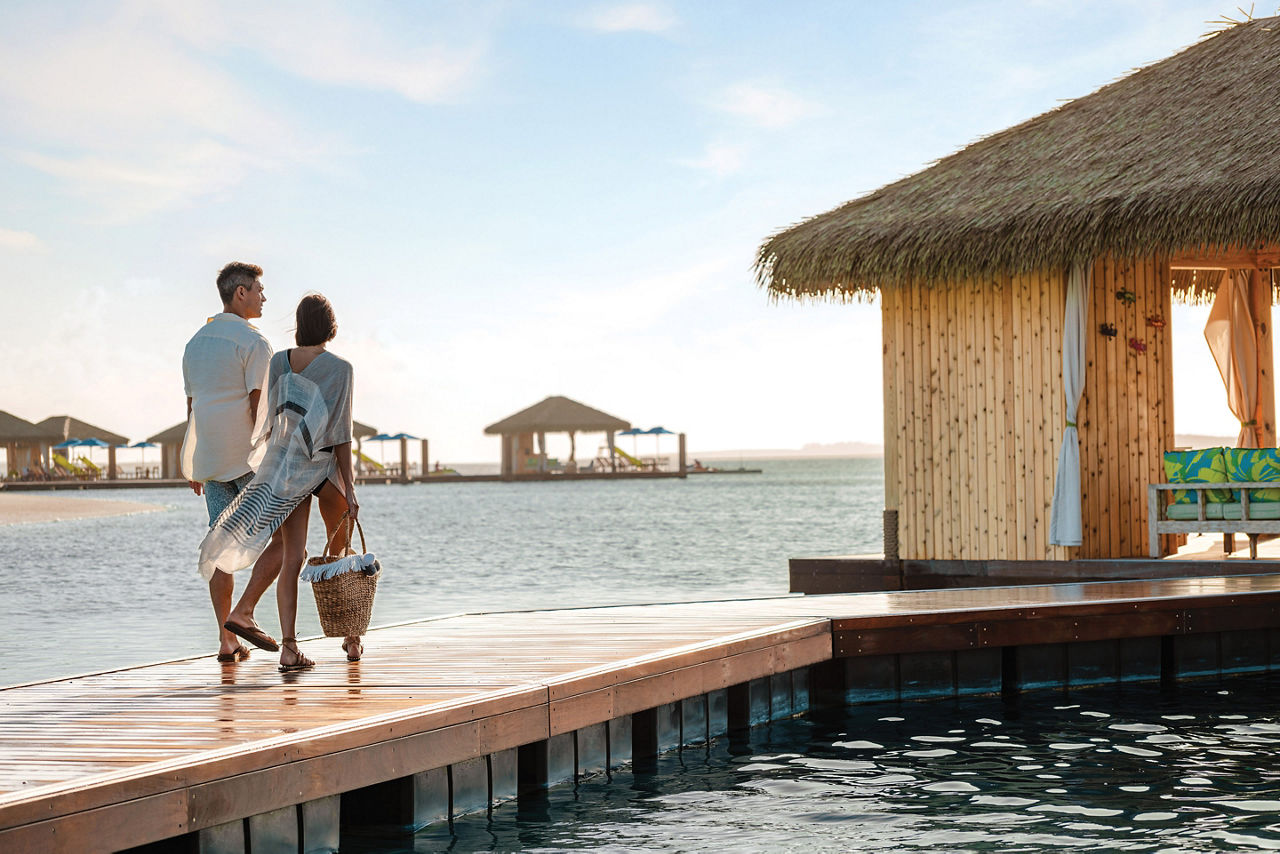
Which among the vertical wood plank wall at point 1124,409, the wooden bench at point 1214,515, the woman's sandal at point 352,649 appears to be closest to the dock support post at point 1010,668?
the wooden bench at point 1214,515

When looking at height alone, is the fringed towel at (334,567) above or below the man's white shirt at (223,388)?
below

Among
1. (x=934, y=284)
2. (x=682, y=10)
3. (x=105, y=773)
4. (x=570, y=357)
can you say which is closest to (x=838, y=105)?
(x=682, y=10)

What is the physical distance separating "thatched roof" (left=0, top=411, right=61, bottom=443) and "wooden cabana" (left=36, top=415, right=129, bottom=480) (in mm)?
693

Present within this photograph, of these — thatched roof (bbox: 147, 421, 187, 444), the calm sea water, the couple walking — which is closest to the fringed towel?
the couple walking

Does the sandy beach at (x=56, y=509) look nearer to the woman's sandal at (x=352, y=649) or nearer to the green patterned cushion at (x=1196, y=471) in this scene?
the green patterned cushion at (x=1196, y=471)

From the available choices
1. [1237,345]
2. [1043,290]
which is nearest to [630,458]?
[1237,345]

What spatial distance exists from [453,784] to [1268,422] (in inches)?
361

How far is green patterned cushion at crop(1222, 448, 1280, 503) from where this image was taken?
8953 mm

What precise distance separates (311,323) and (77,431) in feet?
214

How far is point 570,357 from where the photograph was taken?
82.6 meters

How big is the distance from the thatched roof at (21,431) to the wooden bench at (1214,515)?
191 ft

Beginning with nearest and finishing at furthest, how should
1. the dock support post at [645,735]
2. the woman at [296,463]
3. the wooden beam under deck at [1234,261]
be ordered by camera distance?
1. the woman at [296,463]
2. the dock support post at [645,735]
3. the wooden beam under deck at [1234,261]

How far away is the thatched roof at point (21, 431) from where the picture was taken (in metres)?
59.9

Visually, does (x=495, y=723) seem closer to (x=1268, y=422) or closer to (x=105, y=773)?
(x=105, y=773)
